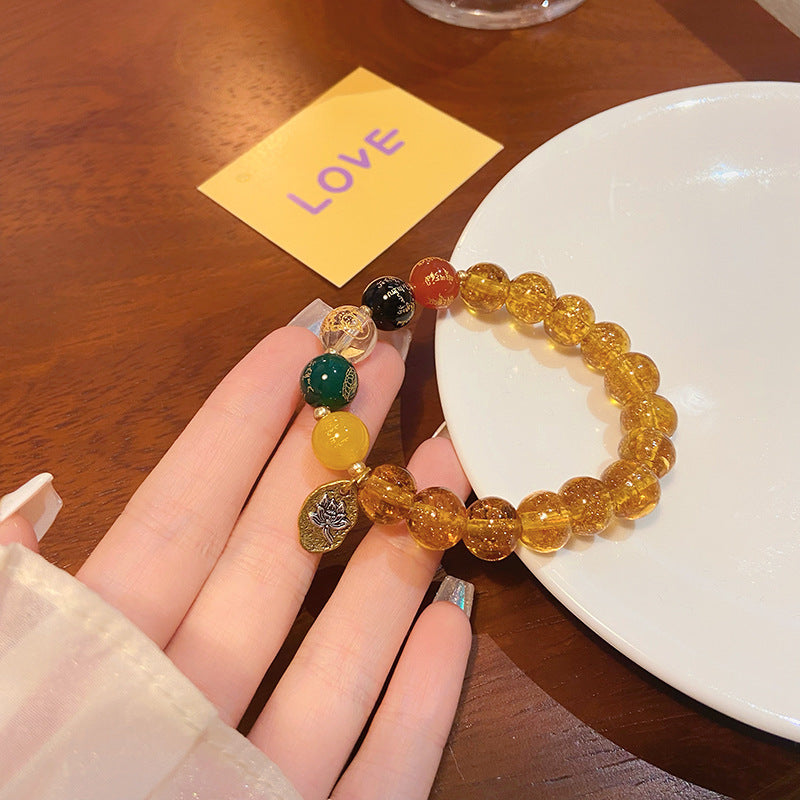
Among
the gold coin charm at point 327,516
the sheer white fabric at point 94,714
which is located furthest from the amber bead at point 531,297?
the sheer white fabric at point 94,714

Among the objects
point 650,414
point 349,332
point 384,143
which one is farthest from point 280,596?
point 384,143

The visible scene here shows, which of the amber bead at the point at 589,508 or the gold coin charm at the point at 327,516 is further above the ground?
the amber bead at the point at 589,508

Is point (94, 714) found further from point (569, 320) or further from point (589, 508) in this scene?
point (569, 320)

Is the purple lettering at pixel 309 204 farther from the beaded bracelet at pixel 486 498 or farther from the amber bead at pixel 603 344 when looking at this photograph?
the amber bead at pixel 603 344

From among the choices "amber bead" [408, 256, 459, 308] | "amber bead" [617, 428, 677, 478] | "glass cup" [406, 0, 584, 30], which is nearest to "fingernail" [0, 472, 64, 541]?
"amber bead" [408, 256, 459, 308]

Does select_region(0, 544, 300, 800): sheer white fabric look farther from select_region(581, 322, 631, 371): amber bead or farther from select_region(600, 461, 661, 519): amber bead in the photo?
select_region(581, 322, 631, 371): amber bead


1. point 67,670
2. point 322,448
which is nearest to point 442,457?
point 322,448
